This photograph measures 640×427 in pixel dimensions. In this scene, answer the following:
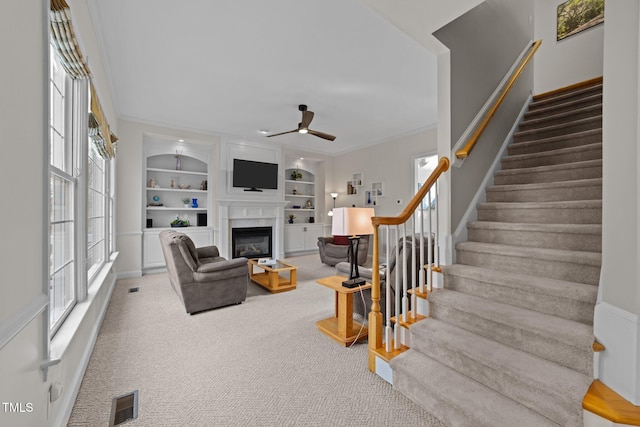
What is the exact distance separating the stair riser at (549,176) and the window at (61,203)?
3.80 metres

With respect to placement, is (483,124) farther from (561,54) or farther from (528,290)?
(561,54)

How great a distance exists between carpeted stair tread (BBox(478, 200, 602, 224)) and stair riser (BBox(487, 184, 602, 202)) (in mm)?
185

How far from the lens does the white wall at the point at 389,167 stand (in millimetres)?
5645

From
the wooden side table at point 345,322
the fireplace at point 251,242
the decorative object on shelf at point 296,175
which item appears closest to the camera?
the wooden side table at point 345,322

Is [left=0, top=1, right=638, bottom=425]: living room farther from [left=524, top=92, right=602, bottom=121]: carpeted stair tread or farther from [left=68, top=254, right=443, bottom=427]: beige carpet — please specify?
[left=524, top=92, right=602, bottom=121]: carpeted stair tread

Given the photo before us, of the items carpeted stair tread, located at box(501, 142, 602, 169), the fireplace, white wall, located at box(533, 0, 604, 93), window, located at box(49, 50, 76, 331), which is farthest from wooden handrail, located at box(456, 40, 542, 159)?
the fireplace

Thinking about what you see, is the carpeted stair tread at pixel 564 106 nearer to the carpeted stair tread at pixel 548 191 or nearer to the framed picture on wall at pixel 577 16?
the carpeted stair tread at pixel 548 191

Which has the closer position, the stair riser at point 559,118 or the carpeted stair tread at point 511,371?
the carpeted stair tread at point 511,371

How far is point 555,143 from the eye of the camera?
2945 millimetres

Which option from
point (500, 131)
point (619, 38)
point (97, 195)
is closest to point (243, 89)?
point (97, 195)

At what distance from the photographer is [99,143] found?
2.69 metres

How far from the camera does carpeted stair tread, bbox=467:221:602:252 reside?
6.20ft

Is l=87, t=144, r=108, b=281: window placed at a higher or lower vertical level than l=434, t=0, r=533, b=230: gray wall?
lower

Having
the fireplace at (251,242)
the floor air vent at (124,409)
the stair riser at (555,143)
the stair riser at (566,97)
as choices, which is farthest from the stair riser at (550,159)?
the fireplace at (251,242)
